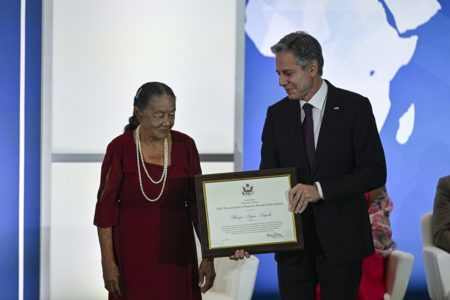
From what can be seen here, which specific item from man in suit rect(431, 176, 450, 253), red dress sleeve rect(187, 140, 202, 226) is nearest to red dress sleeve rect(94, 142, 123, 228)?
red dress sleeve rect(187, 140, 202, 226)

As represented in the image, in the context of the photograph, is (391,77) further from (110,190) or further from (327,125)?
(110,190)

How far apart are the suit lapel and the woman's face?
2.30ft

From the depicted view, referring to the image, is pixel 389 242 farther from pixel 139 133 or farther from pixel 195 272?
pixel 139 133

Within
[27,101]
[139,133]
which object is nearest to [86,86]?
[27,101]

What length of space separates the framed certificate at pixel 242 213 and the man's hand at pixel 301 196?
5 cm

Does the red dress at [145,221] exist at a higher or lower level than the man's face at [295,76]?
lower

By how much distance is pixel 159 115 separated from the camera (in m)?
3.39

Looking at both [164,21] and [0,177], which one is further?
[164,21]

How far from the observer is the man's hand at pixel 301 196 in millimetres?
3107

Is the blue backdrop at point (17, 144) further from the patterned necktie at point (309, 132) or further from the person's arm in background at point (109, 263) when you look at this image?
the patterned necktie at point (309, 132)

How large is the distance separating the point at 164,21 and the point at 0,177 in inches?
66.2

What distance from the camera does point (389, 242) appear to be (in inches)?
203

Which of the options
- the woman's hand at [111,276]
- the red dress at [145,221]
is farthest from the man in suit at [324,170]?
the woman's hand at [111,276]
